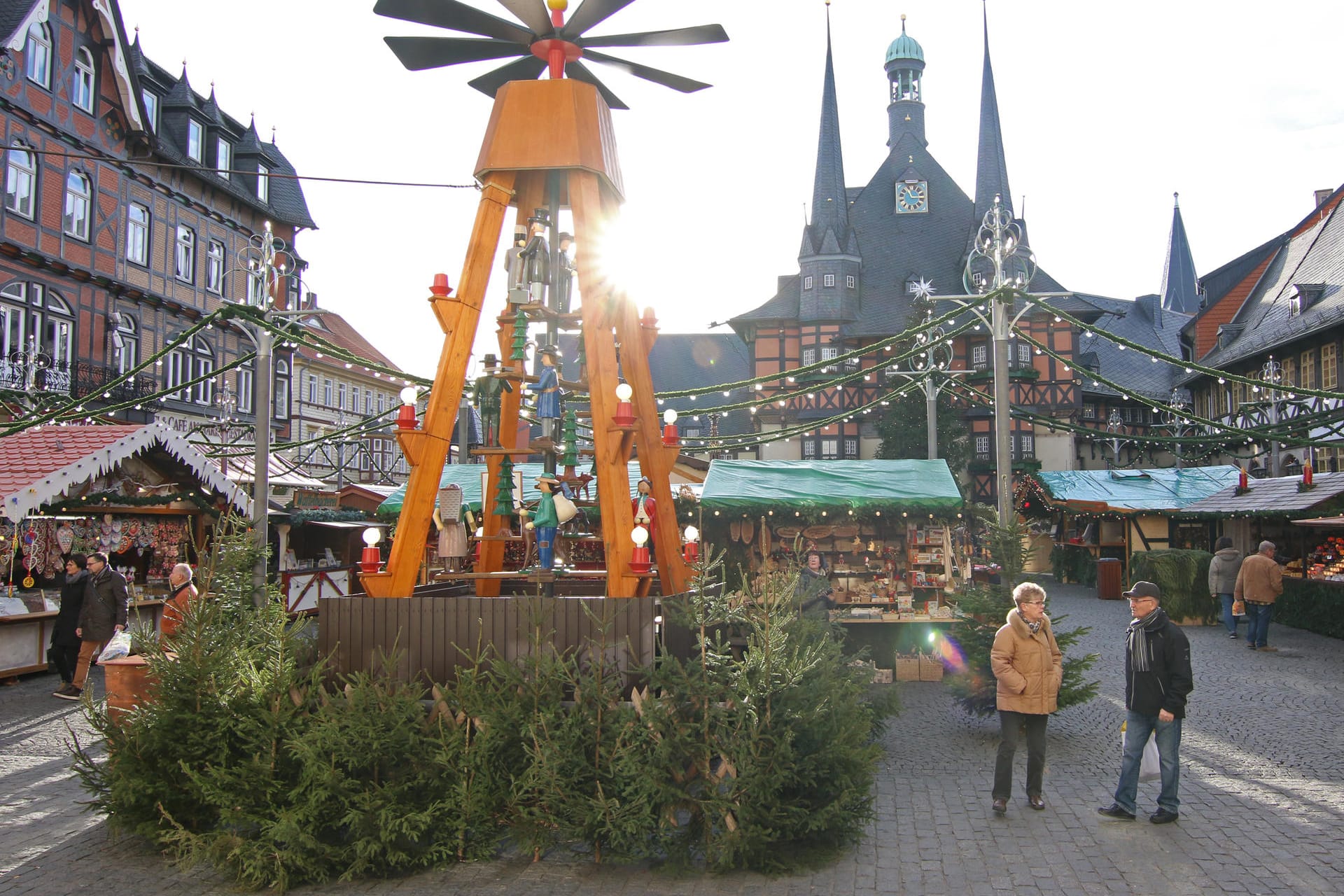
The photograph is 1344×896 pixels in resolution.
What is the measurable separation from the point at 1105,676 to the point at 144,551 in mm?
15301

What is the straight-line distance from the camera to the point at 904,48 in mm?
56438

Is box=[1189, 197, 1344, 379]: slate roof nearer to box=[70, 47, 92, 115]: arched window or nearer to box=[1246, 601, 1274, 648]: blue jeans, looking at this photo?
box=[1246, 601, 1274, 648]: blue jeans

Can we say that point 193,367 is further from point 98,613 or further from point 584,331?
point 584,331

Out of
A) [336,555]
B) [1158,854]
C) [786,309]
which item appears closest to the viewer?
[1158,854]

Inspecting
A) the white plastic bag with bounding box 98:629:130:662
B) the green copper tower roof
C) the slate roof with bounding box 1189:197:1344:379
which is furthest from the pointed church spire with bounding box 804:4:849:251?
the white plastic bag with bounding box 98:629:130:662

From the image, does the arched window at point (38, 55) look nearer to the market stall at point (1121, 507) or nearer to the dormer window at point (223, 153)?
the dormer window at point (223, 153)

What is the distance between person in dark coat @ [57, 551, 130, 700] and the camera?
11.2 meters

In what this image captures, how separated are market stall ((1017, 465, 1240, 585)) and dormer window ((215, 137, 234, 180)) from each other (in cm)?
2718

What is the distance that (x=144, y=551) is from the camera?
17656 millimetres

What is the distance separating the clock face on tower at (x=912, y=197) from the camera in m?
50.5

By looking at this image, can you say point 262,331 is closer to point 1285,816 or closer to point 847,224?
A: point 1285,816

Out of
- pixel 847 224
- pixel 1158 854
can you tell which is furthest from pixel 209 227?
pixel 1158 854

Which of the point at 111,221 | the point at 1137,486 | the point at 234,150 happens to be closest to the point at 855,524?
A: the point at 1137,486

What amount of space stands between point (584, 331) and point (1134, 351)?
2027 inches
